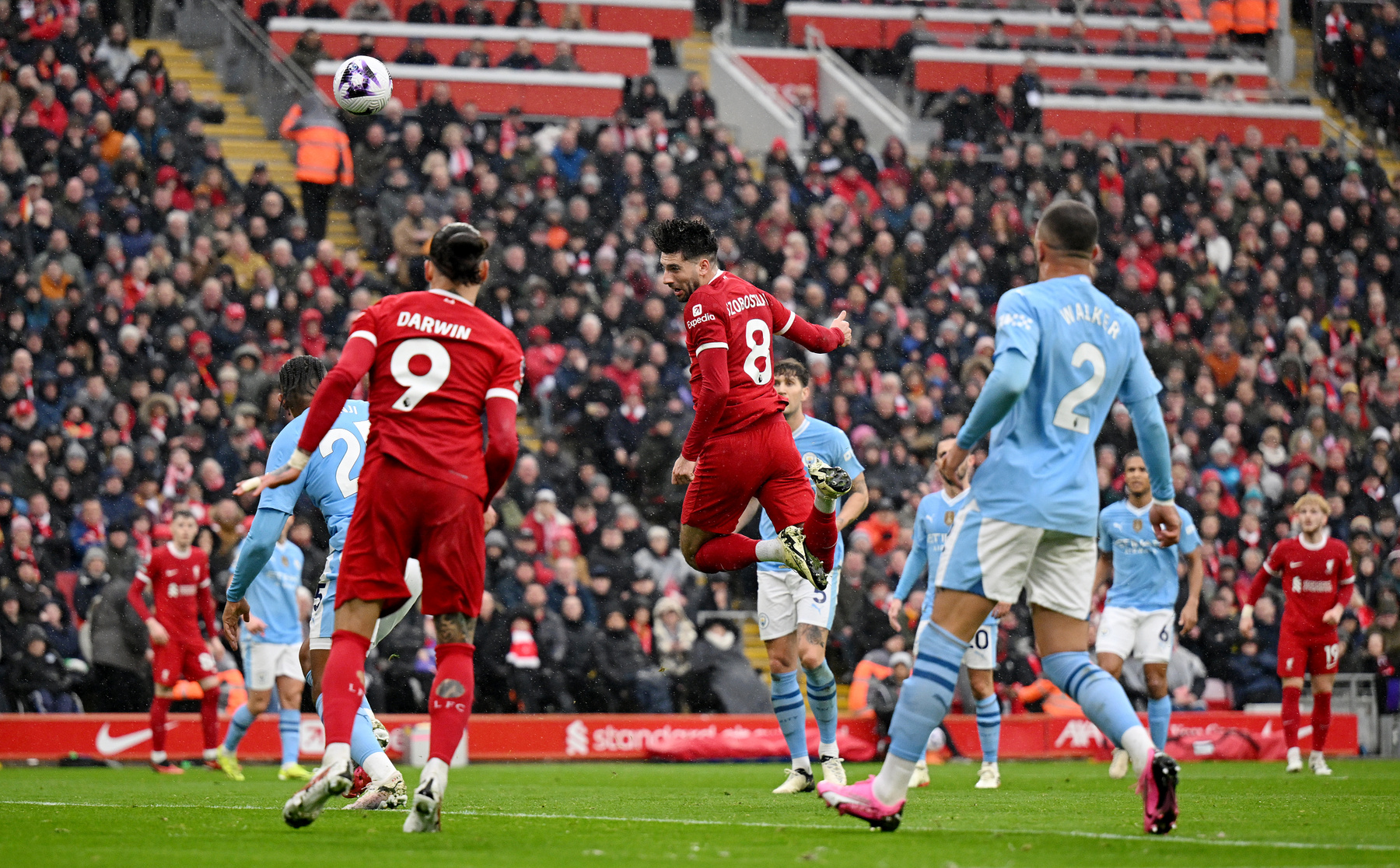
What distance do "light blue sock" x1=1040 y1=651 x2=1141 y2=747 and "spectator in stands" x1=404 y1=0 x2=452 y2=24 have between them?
21349 mm

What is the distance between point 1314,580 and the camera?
16125 millimetres

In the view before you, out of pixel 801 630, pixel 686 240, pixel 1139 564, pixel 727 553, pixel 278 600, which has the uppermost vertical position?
pixel 686 240

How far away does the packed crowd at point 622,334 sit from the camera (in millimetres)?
18125

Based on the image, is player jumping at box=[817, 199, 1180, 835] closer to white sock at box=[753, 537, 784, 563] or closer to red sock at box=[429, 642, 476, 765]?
red sock at box=[429, 642, 476, 765]

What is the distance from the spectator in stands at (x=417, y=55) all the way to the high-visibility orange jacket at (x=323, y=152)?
2.39m

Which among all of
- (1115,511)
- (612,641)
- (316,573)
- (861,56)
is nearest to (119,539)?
(316,573)

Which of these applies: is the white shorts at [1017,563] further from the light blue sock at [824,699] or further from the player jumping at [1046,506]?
the light blue sock at [824,699]

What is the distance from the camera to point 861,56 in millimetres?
31000

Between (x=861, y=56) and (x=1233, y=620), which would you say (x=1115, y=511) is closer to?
(x=1233, y=620)

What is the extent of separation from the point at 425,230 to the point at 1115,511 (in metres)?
10.2

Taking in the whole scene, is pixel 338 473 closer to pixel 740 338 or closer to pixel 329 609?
pixel 329 609

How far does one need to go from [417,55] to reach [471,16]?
2.55m

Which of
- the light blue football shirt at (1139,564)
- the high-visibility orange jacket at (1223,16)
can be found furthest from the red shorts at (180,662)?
the high-visibility orange jacket at (1223,16)

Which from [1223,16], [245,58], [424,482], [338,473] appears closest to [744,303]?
[338,473]
